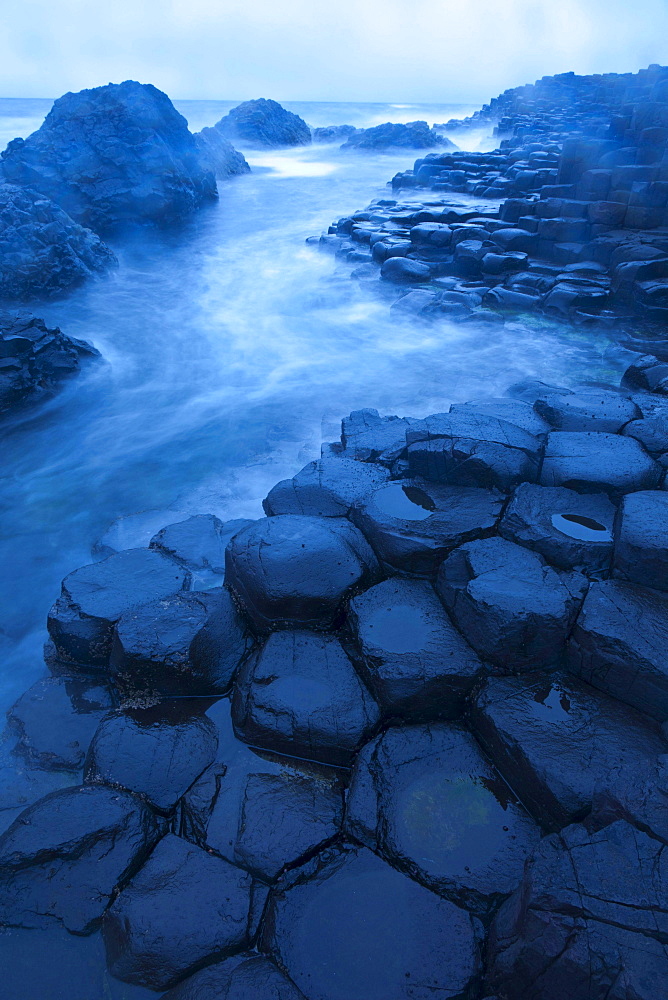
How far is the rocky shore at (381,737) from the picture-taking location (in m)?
2.29

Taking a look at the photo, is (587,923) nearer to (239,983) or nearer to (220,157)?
(239,983)

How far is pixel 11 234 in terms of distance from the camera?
1195 centimetres

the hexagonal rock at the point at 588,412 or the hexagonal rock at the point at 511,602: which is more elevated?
the hexagonal rock at the point at 588,412

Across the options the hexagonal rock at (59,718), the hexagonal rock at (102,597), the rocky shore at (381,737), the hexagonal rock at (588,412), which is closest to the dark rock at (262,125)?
the hexagonal rock at (588,412)

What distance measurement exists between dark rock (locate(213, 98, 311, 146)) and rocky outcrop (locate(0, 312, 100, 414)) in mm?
39538

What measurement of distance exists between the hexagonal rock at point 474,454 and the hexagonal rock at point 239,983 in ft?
10.6

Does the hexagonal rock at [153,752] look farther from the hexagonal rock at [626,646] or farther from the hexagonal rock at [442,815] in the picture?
the hexagonal rock at [626,646]

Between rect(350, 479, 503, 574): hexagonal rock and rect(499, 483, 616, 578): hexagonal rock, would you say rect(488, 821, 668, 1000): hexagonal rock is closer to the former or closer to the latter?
rect(499, 483, 616, 578): hexagonal rock

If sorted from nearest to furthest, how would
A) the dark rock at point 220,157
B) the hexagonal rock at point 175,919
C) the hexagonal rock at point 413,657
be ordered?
the hexagonal rock at point 175,919, the hexagonal rock at point 413,657, the dark rock at point 220,157

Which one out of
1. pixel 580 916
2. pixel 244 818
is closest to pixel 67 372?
pixel 244 818

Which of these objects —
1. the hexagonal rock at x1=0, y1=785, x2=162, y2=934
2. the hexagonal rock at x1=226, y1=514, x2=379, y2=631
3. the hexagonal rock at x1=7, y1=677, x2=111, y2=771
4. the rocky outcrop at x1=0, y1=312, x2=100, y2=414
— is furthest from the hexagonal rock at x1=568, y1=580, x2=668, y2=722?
the rocky outcrop at x1=0, y1=312, x2=100, y2=414

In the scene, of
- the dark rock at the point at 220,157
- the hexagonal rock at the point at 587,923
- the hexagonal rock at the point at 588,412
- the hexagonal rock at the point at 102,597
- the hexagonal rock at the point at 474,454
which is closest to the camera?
the hexagonal rock at the point at 587,923

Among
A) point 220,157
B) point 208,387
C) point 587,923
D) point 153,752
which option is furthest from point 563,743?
point 220,157

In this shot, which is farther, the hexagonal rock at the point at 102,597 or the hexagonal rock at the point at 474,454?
the hexagonal rock at the point at 474,454
